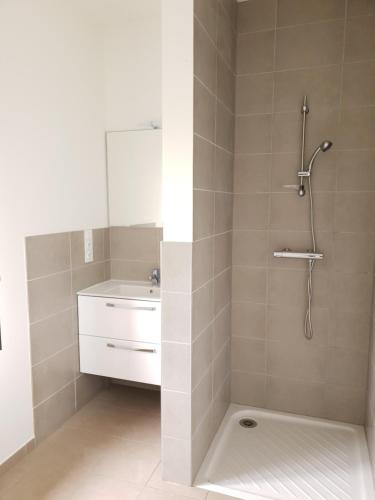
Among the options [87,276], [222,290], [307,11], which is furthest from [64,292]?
[307,11]

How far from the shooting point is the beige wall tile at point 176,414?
6.37 ft

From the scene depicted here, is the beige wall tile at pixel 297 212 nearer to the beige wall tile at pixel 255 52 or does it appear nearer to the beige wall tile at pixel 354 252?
the beige wall tile at pixel 354 252

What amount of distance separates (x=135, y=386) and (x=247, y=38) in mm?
2649

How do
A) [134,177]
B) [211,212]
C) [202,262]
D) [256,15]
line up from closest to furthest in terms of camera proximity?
[202,262] < [211,212] < [256,15] < [134,177]

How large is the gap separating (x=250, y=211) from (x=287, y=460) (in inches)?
59.8

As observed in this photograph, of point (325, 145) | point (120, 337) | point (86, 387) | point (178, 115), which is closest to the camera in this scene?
point (178, 115)

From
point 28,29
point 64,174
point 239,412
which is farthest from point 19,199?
point 239,412

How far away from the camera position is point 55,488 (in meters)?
1.99

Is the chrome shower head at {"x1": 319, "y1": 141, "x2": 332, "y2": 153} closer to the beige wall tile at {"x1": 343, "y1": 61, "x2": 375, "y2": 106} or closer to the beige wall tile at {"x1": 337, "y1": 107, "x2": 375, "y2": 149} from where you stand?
the beige wall tile at {"x1": 337, "y1": 107, "x2": 375, "y2": 149}

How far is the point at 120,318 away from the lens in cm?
→ 254

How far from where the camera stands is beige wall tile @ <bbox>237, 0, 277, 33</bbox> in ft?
→ 7.96

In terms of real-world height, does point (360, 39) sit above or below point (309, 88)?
above

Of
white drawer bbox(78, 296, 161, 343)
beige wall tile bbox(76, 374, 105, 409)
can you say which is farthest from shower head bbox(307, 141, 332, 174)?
beige wall tile bbox(76, 374, 105, 409)

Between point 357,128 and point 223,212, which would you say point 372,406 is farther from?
point 357,128
